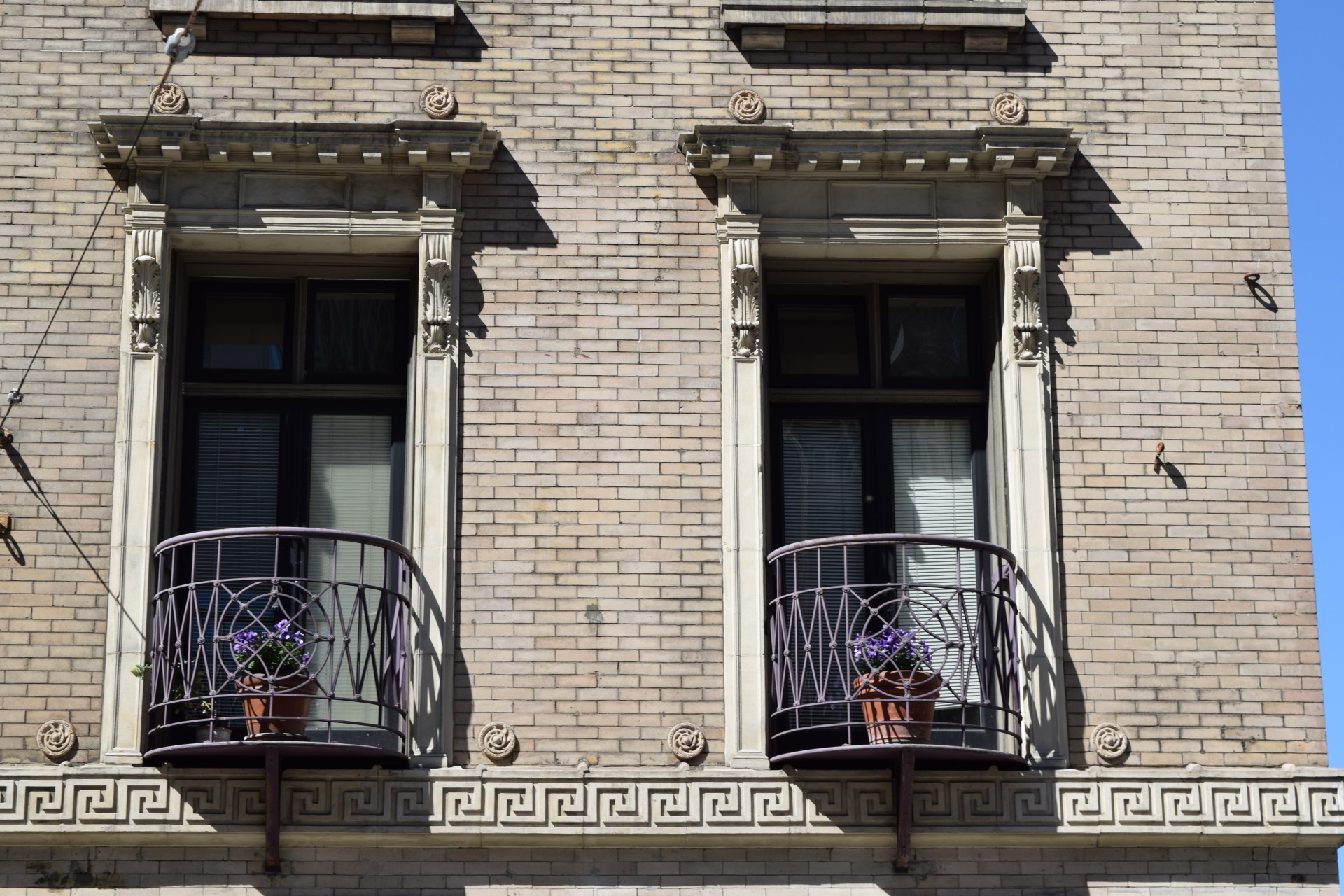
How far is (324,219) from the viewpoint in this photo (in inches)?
564

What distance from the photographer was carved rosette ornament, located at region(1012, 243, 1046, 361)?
14.2 meters

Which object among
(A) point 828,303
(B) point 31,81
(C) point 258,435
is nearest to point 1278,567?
(A) point 828,303

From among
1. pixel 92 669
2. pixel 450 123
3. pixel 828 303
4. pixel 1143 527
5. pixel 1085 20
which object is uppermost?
pixel 1085 20

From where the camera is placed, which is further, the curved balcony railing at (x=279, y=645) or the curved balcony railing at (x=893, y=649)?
the curved balcony railing at (x=893, y=649)

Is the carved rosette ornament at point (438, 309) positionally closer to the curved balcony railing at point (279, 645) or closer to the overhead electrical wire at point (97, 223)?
the curved balcony railing at point (279, 645)

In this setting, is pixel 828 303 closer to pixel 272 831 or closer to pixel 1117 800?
pixel 1117 800

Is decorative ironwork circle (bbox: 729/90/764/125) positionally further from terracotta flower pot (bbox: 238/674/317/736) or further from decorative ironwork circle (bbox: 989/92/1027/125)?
terracotta flower pot (bbox: 238/674/317/736)

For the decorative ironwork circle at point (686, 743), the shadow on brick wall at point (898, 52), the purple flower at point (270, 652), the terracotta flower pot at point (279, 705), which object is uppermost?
the shadow on brick wall at point (898, 52)

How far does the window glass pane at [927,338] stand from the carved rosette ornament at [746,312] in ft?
3.55

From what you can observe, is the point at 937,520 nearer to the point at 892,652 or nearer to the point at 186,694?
the point at 892,652

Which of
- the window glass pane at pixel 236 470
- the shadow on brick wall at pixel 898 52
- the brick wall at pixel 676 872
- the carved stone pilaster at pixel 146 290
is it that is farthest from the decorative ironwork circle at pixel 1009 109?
the carved stone pilaster at pixel 146 290

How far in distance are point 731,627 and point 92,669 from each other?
12.1 ft

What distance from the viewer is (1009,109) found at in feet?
Result: 48.6

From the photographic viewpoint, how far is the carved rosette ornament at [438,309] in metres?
14.1
